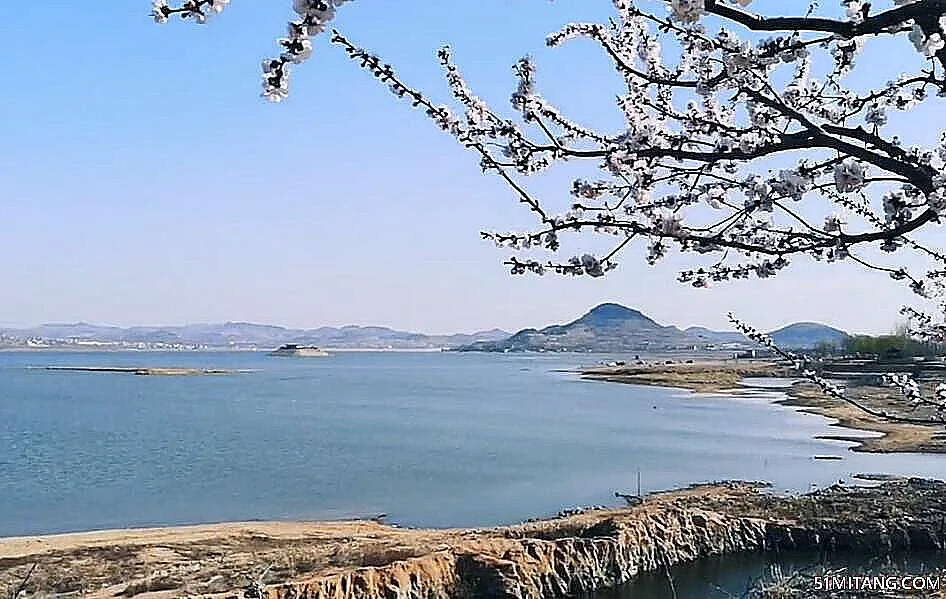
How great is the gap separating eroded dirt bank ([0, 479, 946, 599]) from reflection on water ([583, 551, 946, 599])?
0.57ft

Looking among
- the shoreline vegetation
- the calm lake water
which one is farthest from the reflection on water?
the calm lake water

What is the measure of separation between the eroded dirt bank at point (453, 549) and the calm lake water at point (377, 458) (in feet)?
8.14

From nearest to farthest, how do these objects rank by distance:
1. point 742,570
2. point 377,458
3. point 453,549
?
point 453,549
point 742,570
point 377,458

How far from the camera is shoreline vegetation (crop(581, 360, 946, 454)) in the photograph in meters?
22.7

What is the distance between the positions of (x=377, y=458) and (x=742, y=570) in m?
13.7

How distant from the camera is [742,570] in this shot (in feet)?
35.9

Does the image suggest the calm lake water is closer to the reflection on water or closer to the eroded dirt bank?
the eroded dirt bank

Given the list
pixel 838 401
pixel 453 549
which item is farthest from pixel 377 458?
pixel 453 549

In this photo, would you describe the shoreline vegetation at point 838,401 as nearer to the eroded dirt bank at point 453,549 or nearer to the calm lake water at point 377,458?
the calm lake water at point 377,458

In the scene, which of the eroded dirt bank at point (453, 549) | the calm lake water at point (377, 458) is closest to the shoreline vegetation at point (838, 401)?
the calm lake water at point (377, 458)

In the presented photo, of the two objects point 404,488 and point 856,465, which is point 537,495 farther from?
point 856,465

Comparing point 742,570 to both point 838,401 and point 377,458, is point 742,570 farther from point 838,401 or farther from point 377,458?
point 838,401

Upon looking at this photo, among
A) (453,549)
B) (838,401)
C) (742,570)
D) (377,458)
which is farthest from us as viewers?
(838,401)

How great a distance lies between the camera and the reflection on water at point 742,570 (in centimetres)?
1020
